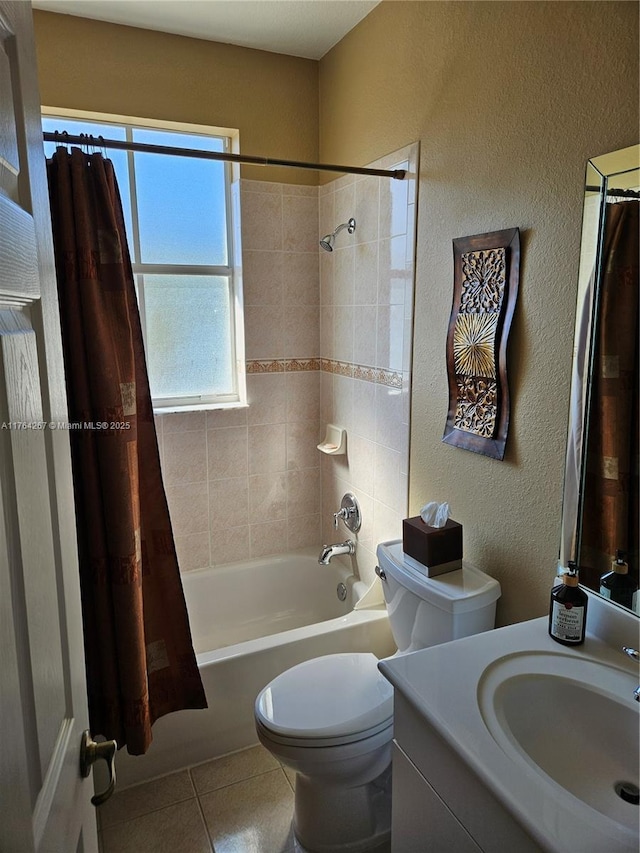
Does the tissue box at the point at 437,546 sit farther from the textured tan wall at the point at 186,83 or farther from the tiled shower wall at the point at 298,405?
the textured tan wall at the point at 186,83

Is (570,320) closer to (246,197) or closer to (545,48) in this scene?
(545,48)

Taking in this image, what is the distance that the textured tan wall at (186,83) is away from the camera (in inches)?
86.0

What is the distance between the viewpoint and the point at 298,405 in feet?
9.26

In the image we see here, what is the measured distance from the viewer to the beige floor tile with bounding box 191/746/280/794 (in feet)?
6.57

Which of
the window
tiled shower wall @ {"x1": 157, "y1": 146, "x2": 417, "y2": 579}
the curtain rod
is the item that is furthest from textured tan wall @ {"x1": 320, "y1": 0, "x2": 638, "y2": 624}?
the window

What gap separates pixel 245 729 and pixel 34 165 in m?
2.01

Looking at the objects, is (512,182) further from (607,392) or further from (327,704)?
(327,704)

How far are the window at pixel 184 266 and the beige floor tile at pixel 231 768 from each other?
144 cm

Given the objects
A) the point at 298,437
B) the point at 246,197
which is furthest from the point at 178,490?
the point at 246,197

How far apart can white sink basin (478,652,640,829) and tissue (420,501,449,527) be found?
531 mm

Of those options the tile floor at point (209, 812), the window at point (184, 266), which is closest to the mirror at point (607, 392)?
the tile floor at point (209, 812)

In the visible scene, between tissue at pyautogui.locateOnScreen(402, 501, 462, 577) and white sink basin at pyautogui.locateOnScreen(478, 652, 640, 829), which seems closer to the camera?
white sink basin at pyautogui.locateOnScreen(478, 652, 640, 829)

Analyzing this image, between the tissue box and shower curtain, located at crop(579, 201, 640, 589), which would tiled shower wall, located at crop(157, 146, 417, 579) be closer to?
the tissue box

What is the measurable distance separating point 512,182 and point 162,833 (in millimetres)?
2216
